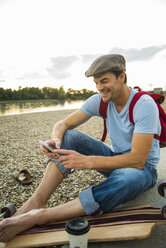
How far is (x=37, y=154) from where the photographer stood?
17.5ft

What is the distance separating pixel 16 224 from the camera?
1717 millimetres

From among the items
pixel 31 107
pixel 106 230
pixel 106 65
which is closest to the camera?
pixel 106 230

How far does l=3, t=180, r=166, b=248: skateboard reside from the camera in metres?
1.60

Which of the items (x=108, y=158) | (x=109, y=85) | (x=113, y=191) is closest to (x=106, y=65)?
(x=109, y=85)

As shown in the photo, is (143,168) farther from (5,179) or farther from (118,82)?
(5,179)

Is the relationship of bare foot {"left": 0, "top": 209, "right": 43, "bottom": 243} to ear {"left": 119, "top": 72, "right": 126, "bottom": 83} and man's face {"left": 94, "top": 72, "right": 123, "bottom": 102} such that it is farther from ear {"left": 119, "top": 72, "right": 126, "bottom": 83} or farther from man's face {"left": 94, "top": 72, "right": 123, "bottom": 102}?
ear {"left": 119, "top": 72, "right": 126, "bottom": 83}

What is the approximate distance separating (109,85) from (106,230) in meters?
1.47

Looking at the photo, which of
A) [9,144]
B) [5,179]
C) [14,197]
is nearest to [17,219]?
[14,197]

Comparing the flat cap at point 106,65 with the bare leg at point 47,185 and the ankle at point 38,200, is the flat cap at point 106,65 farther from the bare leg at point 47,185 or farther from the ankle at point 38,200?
the ankle at point 38,200

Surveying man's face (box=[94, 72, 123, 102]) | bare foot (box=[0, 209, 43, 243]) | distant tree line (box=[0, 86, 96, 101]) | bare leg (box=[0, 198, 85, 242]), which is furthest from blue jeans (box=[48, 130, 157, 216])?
distant tree line (box=[0, 86, 96, 101])

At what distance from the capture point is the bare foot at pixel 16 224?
168 centimetres

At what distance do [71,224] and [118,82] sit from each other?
1523 mm

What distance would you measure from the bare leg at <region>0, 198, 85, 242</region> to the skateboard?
0.07 metres

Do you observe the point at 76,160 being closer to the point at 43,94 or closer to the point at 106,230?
the point at 106,230
